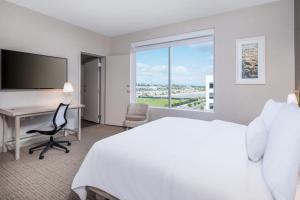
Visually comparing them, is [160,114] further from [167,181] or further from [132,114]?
[167,181]

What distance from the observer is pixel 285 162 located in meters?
0.95

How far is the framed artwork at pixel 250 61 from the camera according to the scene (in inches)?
123

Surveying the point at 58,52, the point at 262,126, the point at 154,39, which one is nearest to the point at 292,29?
the point at 262,126

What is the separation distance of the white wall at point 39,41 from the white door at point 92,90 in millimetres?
772

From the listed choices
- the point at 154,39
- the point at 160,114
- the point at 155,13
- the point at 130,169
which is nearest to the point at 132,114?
the point at 160,114

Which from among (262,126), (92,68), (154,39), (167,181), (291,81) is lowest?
(167,181)

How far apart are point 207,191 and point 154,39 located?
391 cm

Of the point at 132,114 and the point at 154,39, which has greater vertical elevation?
the point at 154,39

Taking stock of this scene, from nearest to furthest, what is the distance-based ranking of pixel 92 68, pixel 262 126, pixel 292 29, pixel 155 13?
pixel 262 126 < pixel 292 29 < pixel 155 13 < pixel 92 68

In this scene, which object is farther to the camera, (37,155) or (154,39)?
(154,39)

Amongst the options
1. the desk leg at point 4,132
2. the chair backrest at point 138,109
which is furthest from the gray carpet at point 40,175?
the chair backrest at point 138,109

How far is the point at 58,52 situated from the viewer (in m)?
3.85

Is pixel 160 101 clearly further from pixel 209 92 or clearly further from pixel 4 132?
pixel 4 132

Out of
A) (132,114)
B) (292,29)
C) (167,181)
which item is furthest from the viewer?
(132,114)
